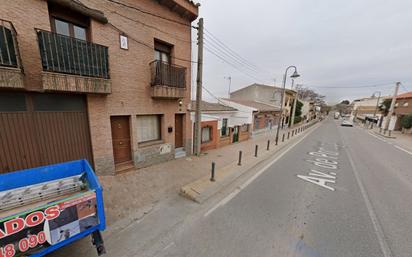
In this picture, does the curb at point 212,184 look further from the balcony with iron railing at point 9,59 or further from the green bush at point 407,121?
the green bush at point 407,121

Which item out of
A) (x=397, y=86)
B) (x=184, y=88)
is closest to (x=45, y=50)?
(x=184, y=88)

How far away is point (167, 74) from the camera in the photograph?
23.5ft

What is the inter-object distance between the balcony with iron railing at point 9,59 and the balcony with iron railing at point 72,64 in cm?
45

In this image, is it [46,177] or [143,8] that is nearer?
[46,177]

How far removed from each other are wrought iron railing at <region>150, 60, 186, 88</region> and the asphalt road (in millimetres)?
5509

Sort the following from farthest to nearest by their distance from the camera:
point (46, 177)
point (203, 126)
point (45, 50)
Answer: point (203, 126) → point (45, 50) → point (46, 177)

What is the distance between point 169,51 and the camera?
26.2 ft

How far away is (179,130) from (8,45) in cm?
662

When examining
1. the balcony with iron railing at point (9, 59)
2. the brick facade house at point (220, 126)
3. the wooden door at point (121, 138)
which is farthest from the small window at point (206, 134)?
the balcony with iron railing at point (9, 59)

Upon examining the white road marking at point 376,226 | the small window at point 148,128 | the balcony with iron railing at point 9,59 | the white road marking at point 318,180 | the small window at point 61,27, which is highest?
the small window at point 61,27

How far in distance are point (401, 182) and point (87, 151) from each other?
39.2ft

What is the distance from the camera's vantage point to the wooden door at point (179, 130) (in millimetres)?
8930

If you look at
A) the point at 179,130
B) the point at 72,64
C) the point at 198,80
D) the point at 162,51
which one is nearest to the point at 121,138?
the point at 72,64

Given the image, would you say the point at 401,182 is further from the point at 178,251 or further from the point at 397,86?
the point at 397,86
